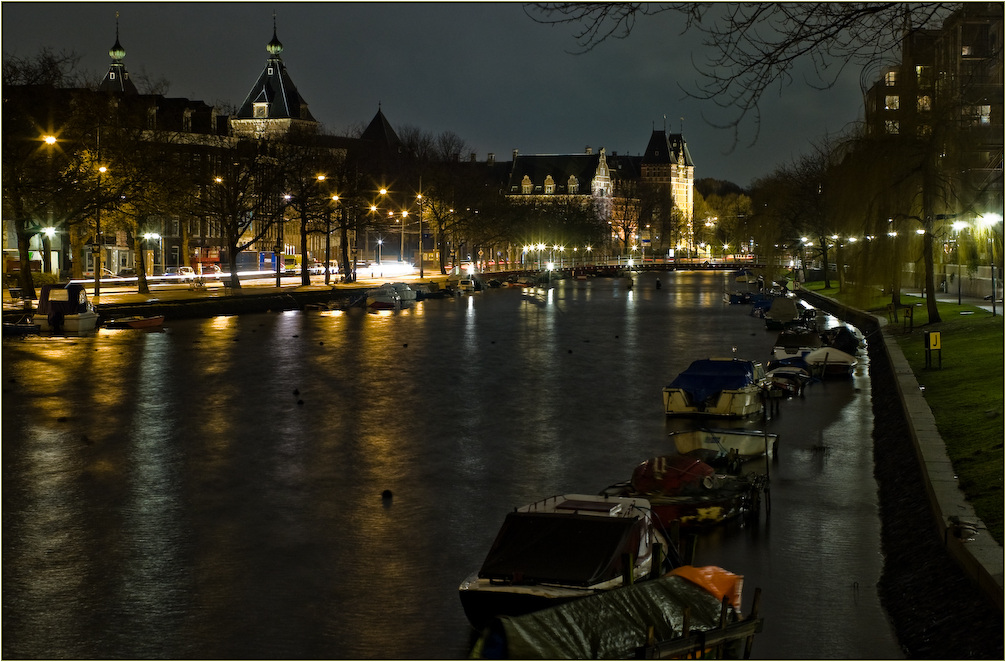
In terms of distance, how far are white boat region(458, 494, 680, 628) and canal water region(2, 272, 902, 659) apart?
0.84m

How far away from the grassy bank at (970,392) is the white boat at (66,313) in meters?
34.9

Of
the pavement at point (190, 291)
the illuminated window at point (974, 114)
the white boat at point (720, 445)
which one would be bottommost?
the white boat at point (720, 445)

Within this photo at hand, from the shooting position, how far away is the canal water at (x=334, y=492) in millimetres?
15297

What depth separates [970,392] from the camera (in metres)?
27.8

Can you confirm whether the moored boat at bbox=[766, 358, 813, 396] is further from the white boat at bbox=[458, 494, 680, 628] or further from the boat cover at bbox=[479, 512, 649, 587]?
the boat cover at bbox=[479, 512, 649, 587]

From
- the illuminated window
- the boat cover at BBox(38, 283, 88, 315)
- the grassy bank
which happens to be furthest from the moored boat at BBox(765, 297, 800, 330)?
the boat cover at BBox(38, 283, 88, 315)

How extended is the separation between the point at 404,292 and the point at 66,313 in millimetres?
36876

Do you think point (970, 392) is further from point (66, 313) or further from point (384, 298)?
point (384, 298)

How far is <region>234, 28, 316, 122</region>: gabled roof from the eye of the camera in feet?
533

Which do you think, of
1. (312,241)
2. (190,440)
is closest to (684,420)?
(190,440)

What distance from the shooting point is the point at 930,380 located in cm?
3197

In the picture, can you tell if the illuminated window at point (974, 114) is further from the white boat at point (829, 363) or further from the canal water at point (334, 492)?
the white boat at point (829, 363)

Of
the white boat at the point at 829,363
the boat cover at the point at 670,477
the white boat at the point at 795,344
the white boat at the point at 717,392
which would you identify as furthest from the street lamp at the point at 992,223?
the boat cover at the point at 670,477

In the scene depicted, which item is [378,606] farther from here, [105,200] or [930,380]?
[105,200]
